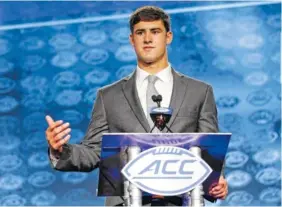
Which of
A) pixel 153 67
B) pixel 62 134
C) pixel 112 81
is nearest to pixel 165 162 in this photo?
pixel 62 134

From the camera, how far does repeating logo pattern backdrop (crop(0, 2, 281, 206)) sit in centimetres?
430

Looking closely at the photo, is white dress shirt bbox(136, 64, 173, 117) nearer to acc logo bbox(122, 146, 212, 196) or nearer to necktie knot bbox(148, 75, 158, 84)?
necktie knot bbox(148, 75, 158, 84)

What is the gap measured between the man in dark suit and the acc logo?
14.9 inches

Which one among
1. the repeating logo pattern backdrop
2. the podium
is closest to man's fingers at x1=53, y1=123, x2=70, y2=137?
the podium

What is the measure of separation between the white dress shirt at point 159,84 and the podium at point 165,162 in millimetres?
446

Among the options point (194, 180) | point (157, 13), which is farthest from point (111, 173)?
point (157, 13)

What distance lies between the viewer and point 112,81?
4.35m

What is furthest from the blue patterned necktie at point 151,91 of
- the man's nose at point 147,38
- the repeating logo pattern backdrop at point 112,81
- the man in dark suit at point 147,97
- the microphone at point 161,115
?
the repeating logo pattern backdrop at point 112,81

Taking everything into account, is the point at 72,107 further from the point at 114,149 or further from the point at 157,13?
the point at 114,149

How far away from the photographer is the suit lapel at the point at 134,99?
8.22 feet

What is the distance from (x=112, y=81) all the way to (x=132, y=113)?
182 centimetres

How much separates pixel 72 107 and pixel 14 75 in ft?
1.38

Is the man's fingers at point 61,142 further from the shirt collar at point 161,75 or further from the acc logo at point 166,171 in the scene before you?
the shirt collar at point 161,75

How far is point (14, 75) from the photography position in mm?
4406
